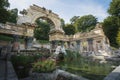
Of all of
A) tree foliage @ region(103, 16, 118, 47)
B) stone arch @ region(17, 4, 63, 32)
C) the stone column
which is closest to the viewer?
the stone column

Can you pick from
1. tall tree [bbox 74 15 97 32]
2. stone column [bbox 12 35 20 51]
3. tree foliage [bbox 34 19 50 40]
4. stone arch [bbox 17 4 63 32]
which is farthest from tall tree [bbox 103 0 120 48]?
tall tree [bbox 74 15 97 32]

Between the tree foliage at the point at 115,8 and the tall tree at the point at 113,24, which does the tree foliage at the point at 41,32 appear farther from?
the tree foliage at the point at 115,8

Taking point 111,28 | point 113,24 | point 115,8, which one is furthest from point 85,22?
point 111,28

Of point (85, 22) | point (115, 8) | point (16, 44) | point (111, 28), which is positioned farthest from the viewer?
point (85, 22)

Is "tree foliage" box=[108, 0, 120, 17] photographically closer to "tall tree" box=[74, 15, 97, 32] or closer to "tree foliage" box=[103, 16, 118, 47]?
"tree foliage" box=[103, 16, 118, 47]

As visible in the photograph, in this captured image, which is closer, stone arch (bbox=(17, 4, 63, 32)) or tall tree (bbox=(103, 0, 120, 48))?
stone arch (bbox=(17, 4, 63, 32))

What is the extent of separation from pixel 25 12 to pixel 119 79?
67.4 ft

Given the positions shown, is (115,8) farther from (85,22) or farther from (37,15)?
(85,22)

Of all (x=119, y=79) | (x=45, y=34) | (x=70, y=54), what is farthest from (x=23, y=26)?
(x=45, y=34)

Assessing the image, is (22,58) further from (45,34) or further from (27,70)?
(45,34)

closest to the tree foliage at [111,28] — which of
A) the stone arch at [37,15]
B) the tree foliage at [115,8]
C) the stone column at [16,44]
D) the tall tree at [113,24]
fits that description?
the tall tree at [113,24]

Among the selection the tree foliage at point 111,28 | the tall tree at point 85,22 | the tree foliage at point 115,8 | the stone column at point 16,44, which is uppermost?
the tall tree at point 85,22

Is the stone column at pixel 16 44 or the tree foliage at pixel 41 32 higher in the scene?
the tree foliage at pixel 41 32

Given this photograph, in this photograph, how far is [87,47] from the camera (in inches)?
1081
